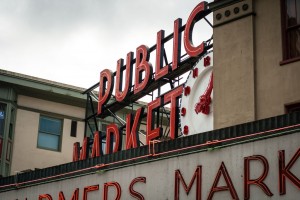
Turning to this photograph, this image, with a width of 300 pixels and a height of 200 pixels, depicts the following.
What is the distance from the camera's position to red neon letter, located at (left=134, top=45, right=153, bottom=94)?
32.5 m

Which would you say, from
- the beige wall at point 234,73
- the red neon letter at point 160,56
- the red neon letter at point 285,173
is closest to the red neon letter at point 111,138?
the red neon letter at point 160,56

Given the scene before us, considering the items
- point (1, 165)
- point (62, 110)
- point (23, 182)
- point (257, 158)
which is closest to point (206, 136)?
point (257, 158)

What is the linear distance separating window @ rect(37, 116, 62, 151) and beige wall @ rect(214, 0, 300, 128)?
24.1 meters

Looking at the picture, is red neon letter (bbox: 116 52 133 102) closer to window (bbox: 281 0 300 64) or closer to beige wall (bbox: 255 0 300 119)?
beige wall (bbox: 255 0 300 119)

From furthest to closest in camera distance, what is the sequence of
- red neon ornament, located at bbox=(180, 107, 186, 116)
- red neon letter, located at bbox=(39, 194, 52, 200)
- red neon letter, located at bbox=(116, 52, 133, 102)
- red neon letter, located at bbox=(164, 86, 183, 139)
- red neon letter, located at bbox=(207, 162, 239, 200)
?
red neon letter, located at bbox=(116, 52, 133, 102), red neon letter, located at bbox=(164, 86, 183, 139), red neon ornament, located at bbox=(180, 107, 186, 116), red neon letter, located at bbox=(39, 194, 52, 200), red neon letter, located at bbox=(207, 162, 239, 200)

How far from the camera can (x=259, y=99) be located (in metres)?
19.3

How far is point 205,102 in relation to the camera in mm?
23312

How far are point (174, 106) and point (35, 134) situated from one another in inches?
659

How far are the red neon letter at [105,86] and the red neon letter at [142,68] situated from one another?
237 cm

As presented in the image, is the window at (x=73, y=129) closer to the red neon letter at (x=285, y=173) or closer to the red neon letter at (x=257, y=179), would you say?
the red neon letter at (x=257, y=179)

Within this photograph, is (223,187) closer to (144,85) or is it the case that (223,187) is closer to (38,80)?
(144,85)

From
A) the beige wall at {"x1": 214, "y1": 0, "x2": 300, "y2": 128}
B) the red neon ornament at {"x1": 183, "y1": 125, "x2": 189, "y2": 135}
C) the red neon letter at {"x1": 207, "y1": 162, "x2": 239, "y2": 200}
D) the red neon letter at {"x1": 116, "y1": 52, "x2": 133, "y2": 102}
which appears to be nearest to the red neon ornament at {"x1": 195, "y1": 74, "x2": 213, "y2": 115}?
the red neon ornament at {"x1": 183, "y1": 125, "x2": 189, "y2": 135}

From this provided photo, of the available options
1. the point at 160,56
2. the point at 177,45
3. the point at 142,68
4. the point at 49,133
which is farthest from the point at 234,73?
the point at 49,133

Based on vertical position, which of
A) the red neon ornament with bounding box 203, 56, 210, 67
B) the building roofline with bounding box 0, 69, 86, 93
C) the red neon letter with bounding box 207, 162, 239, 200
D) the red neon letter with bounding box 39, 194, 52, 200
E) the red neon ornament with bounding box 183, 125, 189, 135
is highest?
the building roofline with bounding box 0, 69, 86, 93
